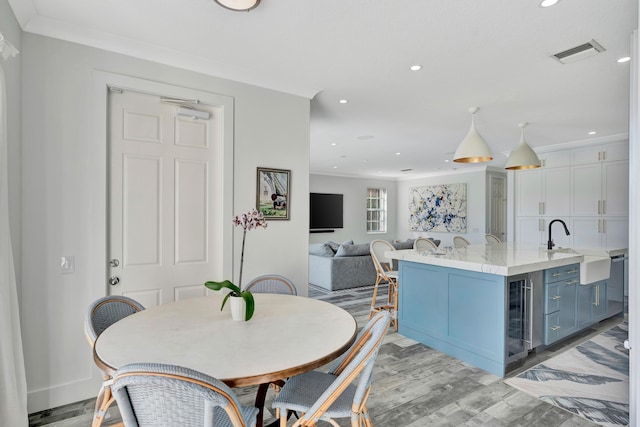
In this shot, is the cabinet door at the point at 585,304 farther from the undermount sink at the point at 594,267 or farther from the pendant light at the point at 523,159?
the pendant light at the point at 523,159

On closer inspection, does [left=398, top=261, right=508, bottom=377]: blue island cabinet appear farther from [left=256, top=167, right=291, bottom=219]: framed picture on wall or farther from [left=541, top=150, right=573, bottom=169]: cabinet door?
[left=541, top=150, right=573, bottom=169]: cabinet door

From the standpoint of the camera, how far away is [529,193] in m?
6.08

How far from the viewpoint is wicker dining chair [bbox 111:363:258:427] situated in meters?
0.95

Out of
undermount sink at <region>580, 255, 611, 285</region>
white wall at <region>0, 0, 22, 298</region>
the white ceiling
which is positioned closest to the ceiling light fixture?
the white ceiling

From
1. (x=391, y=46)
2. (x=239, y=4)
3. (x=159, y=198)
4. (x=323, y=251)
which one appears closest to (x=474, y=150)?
(x=391, y=46)

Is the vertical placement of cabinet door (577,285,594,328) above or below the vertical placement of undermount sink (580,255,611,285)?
below

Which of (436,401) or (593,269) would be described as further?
(593,269)

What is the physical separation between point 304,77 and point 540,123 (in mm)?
3364

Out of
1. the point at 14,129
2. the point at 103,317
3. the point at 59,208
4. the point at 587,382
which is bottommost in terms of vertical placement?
the point at 587,382

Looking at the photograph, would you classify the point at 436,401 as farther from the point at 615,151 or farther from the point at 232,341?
the point at 615,151

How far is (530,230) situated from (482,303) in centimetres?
415

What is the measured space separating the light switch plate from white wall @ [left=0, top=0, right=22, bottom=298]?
215 millimetres

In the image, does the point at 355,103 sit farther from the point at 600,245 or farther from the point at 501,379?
the point at 600,245

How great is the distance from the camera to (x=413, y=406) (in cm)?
225
